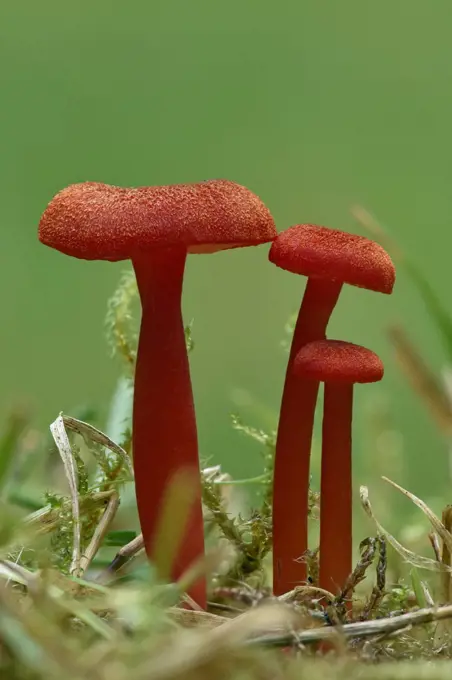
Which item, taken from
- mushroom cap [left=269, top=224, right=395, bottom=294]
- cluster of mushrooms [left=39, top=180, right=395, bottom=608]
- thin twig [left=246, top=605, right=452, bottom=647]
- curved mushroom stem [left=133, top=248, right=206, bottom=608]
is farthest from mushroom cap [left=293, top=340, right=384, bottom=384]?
thin twig [left=246, top=605, right=452, bottom=647]

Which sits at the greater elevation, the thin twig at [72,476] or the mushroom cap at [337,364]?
the mushroom cap at [337,364]

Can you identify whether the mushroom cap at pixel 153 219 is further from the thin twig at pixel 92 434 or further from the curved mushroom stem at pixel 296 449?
the thin twig at pixel 92 434

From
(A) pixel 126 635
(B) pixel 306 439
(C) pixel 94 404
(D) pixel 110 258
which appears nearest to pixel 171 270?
(D) pixel 110 258

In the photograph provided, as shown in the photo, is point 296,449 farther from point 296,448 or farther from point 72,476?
point 72,476

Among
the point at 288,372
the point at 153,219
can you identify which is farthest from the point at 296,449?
the point at 153,219

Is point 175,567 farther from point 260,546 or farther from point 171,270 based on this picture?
point 171,270

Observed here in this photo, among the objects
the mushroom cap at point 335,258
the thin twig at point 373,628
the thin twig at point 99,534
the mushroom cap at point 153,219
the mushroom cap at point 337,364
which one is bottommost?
the thin twig at point 99,534

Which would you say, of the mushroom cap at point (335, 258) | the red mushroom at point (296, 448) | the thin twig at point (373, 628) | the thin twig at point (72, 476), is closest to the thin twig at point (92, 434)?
the thin twig at point (72, 476)

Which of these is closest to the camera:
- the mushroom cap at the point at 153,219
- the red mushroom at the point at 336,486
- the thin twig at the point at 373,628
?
the thin twig at the point at 373,628
